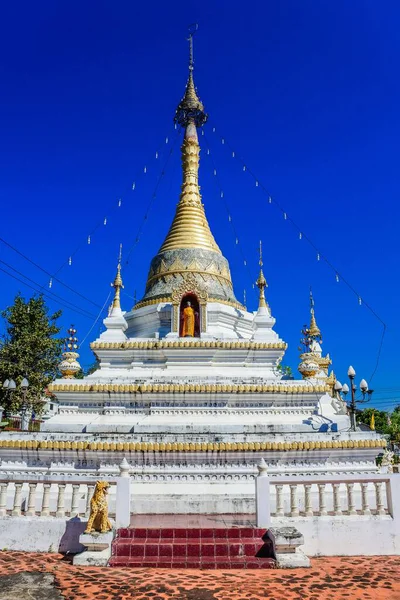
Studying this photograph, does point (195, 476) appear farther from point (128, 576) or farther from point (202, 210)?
point (202, 210)

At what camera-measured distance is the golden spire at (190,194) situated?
22.8 m

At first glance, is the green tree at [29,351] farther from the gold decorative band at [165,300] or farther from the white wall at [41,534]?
the white wall at [41,534]

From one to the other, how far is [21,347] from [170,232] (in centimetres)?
1316

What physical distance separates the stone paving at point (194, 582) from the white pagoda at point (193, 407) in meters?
2.52

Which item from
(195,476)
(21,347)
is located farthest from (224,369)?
(21,347)

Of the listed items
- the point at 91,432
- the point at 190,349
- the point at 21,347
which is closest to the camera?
the point at 91,432

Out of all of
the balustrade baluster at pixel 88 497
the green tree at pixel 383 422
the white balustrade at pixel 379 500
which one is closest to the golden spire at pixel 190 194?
the balustrade baluster at pixel 88 497

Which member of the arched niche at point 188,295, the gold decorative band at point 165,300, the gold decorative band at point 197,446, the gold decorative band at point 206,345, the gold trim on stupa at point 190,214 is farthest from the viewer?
the gold trim on stupa at point 190,214

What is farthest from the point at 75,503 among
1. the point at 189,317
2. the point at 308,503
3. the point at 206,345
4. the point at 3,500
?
the point at 189,317

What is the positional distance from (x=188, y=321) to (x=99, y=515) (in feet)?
37.1

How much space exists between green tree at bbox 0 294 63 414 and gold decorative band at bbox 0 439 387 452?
17447 mm

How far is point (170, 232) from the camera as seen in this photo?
23547 millimetres

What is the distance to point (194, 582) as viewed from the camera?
22.3 feet

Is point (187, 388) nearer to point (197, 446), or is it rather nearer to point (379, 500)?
point (197, 446)
